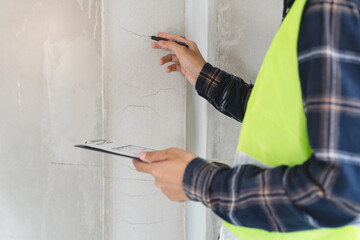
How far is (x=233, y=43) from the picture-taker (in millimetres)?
1390

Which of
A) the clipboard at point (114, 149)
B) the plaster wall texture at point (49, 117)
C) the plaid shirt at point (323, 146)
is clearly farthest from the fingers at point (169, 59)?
the plaid shirt at point (323, 146)

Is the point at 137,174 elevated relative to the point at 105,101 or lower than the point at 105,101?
lower

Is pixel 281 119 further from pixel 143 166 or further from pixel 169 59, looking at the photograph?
pixel 169 59

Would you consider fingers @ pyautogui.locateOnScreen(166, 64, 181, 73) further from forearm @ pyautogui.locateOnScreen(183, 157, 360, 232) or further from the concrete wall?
forearm @ pyautogui.locateOnScreen(183, 157, 360, 232)

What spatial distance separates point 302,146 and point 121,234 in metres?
0.93

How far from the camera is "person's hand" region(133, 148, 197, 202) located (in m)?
0.73

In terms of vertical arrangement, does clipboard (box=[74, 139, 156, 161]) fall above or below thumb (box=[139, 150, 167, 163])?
above


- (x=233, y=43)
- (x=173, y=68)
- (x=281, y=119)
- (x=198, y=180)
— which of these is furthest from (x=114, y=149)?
(x=233, y=43)

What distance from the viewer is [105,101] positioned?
1.20 m

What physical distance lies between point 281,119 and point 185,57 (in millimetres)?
624

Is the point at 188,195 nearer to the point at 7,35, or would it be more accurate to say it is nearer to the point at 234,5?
the point at 7,35

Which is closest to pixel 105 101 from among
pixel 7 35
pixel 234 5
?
pixel 7 35

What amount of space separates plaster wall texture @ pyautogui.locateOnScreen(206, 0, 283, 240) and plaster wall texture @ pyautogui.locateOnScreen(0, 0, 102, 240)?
0.53 m

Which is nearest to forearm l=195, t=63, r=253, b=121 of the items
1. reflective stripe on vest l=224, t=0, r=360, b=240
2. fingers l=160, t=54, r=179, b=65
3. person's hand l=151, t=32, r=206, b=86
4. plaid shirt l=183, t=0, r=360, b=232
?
person's hand l=151, t=32, r=206, b=86
